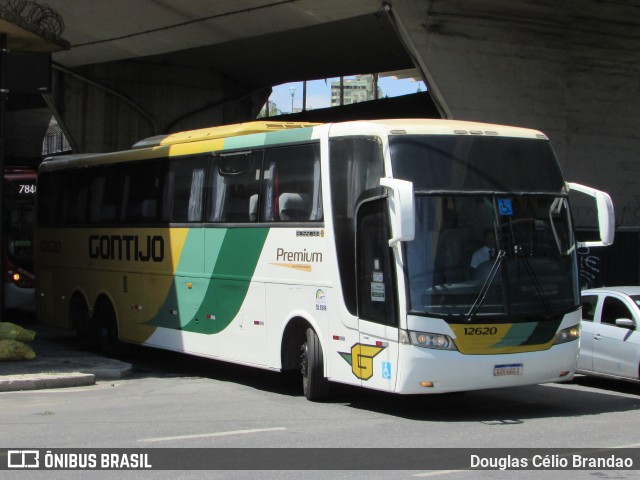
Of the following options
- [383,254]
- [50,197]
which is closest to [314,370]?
[383,254]

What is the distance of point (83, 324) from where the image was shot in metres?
17.9

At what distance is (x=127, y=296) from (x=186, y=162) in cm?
295

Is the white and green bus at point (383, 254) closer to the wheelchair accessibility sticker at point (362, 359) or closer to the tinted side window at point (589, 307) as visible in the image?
the wheelchair accessibility sticker at point (362, 359)

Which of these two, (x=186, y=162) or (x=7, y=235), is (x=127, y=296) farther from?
(x=7, y=235)

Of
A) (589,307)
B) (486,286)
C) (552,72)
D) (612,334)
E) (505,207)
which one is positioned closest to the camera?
(486,286)

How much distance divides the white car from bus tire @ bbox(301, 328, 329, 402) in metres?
4.12

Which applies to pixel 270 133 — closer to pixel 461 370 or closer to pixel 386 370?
pixel 386 370

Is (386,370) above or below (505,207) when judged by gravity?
below

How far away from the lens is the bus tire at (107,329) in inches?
669

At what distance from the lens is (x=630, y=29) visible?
26094 mm

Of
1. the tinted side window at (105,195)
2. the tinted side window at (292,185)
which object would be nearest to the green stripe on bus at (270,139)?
the tinted side window at (292,185)

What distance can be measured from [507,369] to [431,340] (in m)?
0.97
